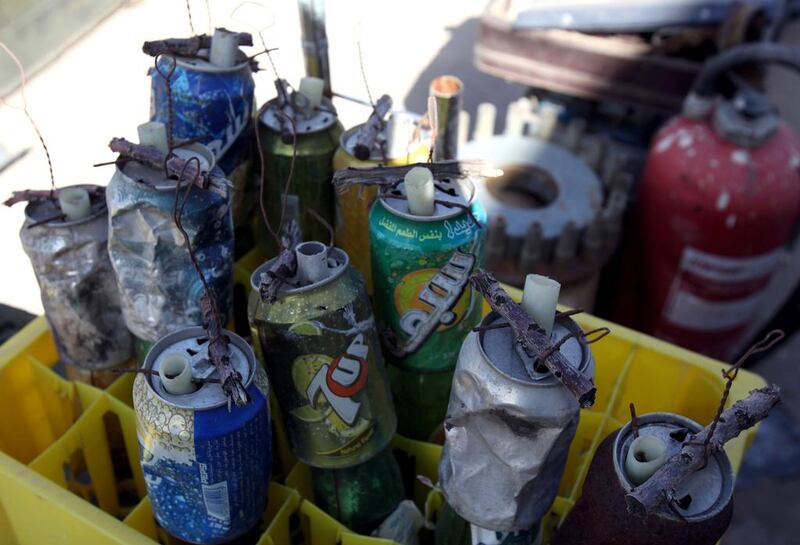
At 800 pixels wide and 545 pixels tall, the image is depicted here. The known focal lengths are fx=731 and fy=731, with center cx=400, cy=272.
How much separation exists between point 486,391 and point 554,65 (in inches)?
65.9

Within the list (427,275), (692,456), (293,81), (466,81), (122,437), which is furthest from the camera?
(466,81)

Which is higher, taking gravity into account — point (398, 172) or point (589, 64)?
point (398, 172)

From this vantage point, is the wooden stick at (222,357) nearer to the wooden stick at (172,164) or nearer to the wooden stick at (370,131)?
the wooden stick at (172,164)

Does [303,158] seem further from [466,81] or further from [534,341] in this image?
[466,81]

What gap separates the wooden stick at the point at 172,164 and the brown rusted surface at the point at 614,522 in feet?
1.72

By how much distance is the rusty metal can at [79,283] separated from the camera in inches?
36.9

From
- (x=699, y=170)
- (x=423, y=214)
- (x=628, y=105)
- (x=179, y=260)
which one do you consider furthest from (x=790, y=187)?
(x=179, y=260)

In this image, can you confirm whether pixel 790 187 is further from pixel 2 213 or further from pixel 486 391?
pixel 2 213

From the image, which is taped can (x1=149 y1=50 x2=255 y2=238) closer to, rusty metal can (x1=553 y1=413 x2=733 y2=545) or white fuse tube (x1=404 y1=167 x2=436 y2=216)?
white fuse tube (x1=404 y1=167 x2=436 y2=216)

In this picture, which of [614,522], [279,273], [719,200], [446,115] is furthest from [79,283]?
[719,200]

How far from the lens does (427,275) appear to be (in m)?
0.91

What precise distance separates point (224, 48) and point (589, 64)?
139 cm

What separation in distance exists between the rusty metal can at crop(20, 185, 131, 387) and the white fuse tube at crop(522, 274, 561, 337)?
0.53 meters

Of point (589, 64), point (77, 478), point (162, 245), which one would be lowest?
point (77, 478)
